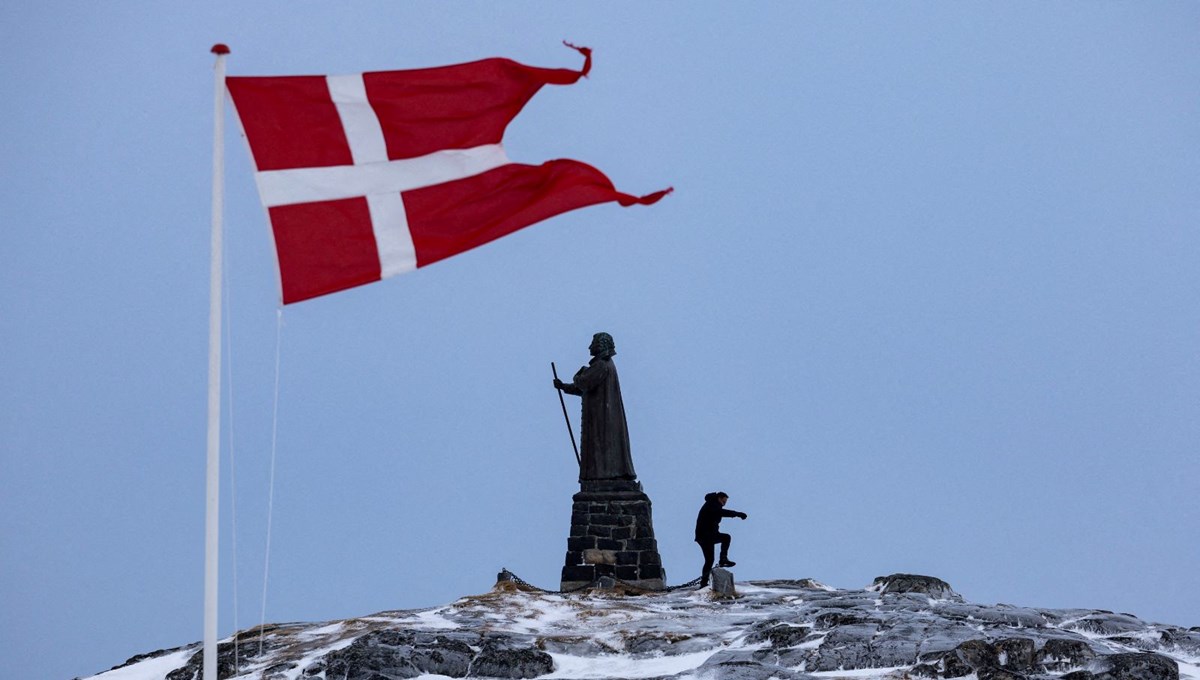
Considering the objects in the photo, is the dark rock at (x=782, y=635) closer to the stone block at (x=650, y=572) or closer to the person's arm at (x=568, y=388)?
the stone block at (x=650, y=572)

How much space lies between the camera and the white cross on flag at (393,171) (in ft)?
34.7

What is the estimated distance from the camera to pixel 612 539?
27.3 m

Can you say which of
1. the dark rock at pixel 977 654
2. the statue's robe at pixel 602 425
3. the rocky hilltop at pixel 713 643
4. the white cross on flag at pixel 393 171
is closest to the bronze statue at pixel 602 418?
the statue's robe at pixel 602 425

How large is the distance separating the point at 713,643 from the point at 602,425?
9.55m

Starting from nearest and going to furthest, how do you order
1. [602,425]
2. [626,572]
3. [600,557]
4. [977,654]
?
1. [977,654]
2. [626,572]
3. [600,557]
4. [602,425]

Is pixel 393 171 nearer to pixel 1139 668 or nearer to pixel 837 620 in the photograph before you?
pixel 1139 668

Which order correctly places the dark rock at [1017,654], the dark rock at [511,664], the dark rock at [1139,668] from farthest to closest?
the dark rock at [511,664]
the dark rock at [1017,654]
the dark rock at [1139,668]

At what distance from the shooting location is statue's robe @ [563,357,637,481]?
28.0m

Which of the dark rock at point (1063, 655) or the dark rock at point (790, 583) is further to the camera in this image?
the dark rock at point (790, 583)

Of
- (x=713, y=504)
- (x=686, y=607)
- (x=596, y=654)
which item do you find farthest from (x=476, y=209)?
(x=713, y=504)

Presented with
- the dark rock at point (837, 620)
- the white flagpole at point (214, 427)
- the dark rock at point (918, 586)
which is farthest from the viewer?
the dark rock at point (918, 586)

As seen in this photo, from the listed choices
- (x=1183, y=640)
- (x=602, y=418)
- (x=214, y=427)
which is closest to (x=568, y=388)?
(x=602, y=418)

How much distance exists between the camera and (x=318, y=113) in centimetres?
1088

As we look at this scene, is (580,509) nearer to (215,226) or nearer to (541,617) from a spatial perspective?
(541,617)
